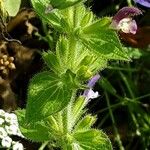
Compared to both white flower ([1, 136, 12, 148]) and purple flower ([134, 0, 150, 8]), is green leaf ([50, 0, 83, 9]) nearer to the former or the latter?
purple flower ([134, 0, 150, 8])


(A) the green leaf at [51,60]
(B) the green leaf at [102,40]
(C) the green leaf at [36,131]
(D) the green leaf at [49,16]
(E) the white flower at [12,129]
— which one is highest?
(D) the green leaf at [49,16]

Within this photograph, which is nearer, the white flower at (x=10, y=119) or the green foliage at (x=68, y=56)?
the green foliage at (x=68, y=56)

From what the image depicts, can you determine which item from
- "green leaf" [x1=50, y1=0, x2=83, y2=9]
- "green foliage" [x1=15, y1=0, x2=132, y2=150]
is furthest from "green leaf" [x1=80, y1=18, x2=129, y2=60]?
"green leaf" [x1=50, y1=0, x2=83, y2=9]

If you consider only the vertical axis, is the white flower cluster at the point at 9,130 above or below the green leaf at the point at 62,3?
below

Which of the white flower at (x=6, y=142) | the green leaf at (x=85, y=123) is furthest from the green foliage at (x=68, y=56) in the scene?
the white flower at (x=6, y=142)

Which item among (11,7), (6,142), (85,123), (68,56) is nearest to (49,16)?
(68,56)

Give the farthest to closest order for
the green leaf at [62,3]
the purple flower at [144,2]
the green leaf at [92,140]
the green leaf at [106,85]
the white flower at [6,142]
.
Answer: the green leaf at [106,85] < the white flower at [6,142] < the green leaf at [92,140] < the purple flower at [144,2] < the green leaf at [62,3]

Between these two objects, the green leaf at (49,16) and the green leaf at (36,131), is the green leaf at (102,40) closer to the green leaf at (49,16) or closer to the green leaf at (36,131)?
the green leaf at (49,16)
